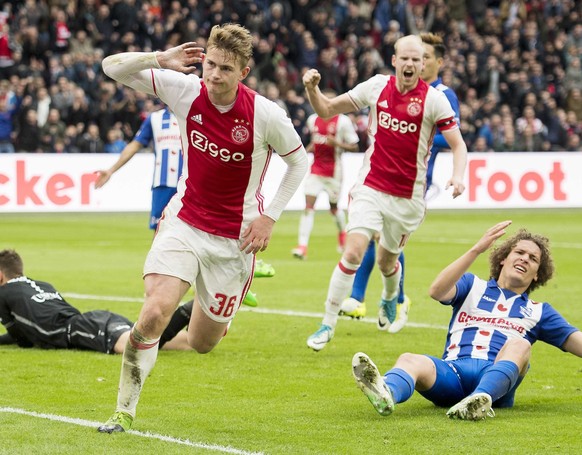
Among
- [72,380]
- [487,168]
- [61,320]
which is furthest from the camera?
[487,168]

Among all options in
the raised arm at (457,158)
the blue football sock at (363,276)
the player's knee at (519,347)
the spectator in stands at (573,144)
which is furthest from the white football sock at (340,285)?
the spectator in stands at (573,144)

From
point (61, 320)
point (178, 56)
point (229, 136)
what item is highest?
point (178, 56)

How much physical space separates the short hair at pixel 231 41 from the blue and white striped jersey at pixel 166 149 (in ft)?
17.3

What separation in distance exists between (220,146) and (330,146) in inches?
485

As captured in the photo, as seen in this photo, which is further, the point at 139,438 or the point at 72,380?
the point at 72,380

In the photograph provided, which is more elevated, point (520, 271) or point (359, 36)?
point (520, 271)

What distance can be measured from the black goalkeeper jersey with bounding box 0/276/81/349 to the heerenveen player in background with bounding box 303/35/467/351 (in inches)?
83.2

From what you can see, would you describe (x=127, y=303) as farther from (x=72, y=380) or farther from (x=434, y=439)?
(x=434, y=439)

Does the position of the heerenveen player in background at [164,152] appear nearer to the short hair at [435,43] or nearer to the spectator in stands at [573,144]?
the short hair at [435,43]

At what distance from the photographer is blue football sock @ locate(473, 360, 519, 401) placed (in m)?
6.79

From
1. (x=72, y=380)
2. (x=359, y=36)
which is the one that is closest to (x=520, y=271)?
(x=72, y=380)

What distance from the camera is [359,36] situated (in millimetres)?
32188

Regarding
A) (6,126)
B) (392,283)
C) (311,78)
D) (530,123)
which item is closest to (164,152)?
(392,283)

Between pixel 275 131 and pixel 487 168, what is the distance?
19.2 meters
